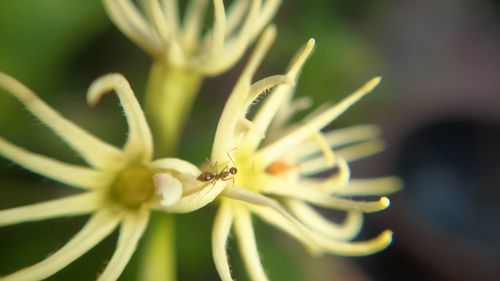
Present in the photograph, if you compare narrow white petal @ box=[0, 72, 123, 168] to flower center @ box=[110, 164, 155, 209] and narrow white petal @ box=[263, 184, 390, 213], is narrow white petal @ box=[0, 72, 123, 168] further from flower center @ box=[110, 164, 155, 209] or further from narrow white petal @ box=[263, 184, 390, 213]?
narrow white petal @ box=[263, 184, 390, 213]

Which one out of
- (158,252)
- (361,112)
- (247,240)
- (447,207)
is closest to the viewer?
(247,240)

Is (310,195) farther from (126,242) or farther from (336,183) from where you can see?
(126,242)

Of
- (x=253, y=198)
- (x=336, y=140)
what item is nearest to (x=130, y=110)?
(x=253, y=198)

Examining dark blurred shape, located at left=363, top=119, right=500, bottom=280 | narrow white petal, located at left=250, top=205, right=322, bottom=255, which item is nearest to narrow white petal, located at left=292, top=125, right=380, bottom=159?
narrow white petal, located at left=250, top=205, right=322, bottom=255

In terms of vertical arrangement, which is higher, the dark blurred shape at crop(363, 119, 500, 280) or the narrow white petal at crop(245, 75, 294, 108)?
the dark blurred shape at crop(363, 119, 500, 280)

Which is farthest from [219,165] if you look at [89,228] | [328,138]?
[328,138]
